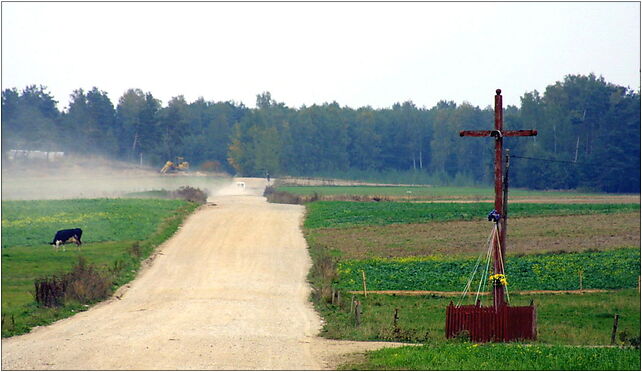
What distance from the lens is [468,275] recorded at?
39.7 metres

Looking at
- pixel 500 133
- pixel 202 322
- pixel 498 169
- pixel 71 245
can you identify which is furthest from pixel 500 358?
pixel 71 245

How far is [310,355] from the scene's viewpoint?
22.2m

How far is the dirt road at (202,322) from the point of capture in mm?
21656

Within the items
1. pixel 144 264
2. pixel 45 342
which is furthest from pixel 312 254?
pixel 45 342

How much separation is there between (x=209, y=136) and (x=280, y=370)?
7058 inches

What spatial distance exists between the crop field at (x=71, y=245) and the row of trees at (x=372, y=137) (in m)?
49.9

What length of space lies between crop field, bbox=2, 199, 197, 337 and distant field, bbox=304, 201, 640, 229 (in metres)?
12.8

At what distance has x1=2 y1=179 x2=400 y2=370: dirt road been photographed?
71.1ft

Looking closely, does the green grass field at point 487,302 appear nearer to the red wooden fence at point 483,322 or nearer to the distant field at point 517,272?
the red wooden fence at point 483,322

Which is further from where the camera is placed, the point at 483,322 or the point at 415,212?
the point at 415,212

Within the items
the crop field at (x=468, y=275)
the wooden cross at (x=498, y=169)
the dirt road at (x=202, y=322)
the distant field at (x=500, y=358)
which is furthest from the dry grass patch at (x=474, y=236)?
the distant field at (x=500, y=358)

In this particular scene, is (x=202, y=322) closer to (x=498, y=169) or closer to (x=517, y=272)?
(x=498, y=169)

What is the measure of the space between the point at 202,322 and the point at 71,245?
1017 inches

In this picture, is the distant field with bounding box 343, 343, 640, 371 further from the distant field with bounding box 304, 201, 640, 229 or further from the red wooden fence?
the distant field with bounding box 304, 201, 640, 229
